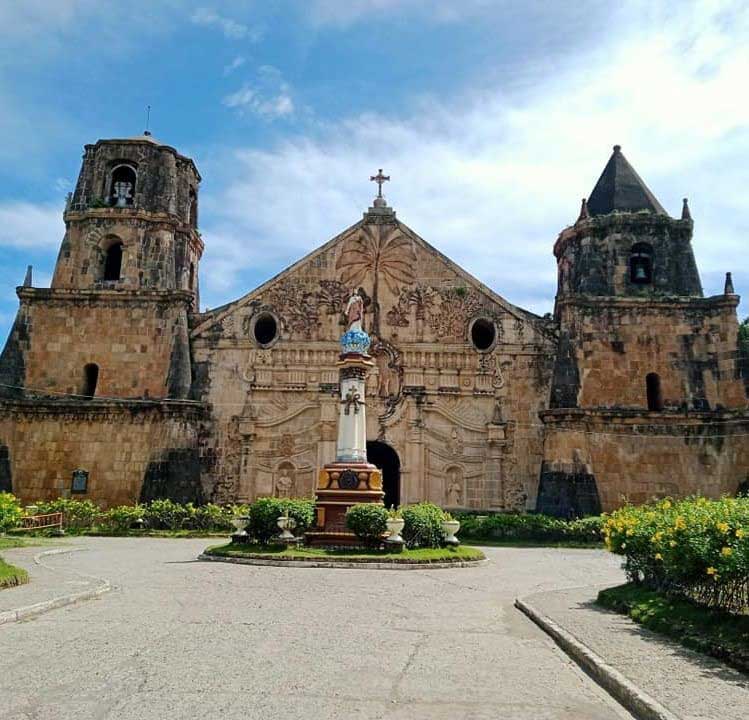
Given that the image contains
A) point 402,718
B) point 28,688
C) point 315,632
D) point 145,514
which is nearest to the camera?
point 402,718

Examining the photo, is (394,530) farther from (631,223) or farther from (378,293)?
(631,223)

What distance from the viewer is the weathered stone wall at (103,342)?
23.5m

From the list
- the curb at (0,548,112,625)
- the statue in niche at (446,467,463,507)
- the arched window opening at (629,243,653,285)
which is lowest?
the curb at (0,548,112,625)

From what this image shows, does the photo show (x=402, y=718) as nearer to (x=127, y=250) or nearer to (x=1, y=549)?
(x=1, y=549)

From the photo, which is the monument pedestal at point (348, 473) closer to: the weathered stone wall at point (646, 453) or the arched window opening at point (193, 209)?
the weathered stone wall at point (646, 453)

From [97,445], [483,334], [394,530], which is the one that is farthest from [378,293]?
[394,530]

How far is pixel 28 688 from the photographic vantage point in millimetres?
5250

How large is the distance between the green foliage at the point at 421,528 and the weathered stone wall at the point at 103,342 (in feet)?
34.5

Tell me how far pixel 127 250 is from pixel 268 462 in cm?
875

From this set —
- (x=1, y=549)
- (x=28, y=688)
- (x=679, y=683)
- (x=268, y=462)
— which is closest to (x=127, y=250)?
(x=268, y=462)

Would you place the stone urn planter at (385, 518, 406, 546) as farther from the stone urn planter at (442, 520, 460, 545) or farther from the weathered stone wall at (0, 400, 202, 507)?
the weathered stone wall at (0, 400, 202, 507)

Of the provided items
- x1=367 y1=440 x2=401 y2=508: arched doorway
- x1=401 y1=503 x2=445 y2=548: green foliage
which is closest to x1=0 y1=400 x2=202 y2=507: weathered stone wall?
x1=367 y1=440 x2=401 y2=508: arched doorway

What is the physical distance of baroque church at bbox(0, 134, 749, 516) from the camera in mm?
22391

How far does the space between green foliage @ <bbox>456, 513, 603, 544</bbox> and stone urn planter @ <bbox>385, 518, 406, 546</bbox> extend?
6.15 m
